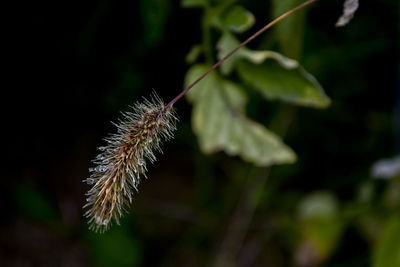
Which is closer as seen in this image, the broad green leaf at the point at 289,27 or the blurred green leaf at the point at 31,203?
the broad green leaf at the point at 289,27

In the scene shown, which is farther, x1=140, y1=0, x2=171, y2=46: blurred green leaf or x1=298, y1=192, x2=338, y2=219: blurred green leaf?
x1=298, y1=192, x2=338, y2=219: blurred green leaf

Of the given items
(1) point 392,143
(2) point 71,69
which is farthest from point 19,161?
(1) point 392,143

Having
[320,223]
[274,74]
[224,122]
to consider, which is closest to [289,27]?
[274,74]

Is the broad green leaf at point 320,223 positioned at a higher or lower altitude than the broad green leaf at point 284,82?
lower

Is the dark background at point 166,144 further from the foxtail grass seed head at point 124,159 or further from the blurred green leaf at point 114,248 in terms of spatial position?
the foxtail grass seed head at point 124,159

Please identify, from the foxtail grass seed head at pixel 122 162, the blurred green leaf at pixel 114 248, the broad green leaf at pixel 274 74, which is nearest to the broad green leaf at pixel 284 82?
the broad green leaf at pixel 274 74

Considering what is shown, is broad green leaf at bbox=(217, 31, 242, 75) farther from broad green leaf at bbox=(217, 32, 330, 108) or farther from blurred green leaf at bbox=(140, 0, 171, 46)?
blurred green leaf at bbox=(140, 0, 171, 46)

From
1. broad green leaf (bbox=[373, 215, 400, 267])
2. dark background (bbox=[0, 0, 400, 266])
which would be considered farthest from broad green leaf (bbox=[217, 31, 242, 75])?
broad green leaf (bbox=[373, 215, 400, 267])
